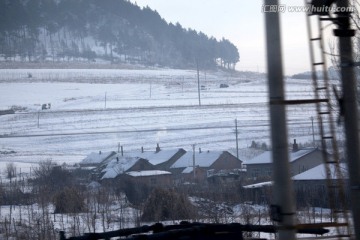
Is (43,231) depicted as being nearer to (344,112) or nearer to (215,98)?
(344,112)

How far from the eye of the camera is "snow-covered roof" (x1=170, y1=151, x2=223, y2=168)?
78.5ft

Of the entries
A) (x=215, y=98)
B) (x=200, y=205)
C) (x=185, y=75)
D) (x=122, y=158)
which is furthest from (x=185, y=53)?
(x=200, y=205)

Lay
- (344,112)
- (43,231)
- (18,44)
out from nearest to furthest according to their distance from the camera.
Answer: (344,112)
(43,231)
(18,44)

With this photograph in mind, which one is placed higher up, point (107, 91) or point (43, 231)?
point (107, 91)

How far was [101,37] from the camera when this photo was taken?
302ft

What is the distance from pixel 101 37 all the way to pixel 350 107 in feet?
295

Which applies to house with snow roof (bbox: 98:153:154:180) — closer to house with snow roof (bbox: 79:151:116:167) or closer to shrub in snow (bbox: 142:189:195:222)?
house with snow roof (bbox: 79:151:116:167)

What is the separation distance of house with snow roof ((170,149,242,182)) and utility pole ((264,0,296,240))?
19.0 m

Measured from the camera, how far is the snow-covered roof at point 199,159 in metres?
23.9

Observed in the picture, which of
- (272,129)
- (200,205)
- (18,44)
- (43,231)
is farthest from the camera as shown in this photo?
(18,44)

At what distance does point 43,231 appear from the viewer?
37.5 feet

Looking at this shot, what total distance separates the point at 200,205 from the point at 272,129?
1139cm

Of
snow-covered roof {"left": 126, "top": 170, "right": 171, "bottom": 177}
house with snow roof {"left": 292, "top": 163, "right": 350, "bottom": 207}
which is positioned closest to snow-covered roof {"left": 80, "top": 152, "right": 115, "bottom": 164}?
snow-covered roof {"left": 126, "top": 170, "right": 171, "bottom": 177}

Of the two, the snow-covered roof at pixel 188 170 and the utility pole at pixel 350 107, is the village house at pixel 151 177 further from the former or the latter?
the utility pole at pixel 350 107
